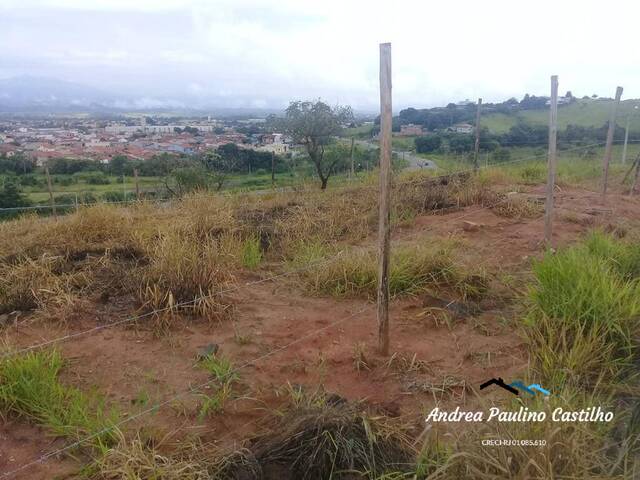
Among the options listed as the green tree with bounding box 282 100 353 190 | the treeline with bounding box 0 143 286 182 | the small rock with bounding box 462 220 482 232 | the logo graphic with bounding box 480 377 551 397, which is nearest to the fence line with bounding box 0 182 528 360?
the small rock with bounding box 462 220 482 232

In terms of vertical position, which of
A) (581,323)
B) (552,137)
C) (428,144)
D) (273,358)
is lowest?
(273,358)

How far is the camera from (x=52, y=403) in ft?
9.18

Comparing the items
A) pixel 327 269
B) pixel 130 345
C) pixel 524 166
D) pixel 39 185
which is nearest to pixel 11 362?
pixel 130 345

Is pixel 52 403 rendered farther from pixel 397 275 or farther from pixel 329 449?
pixel 397 275

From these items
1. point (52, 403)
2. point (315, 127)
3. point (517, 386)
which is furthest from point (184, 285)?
point (315, 127)

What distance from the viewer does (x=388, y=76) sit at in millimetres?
2910

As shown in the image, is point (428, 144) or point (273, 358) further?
point (428, 144)

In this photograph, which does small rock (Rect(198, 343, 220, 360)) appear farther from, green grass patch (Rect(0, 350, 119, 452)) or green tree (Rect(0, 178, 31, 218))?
green tree (Rect(0, 178, 31, 218))

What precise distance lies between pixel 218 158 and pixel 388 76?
1255 centimetres

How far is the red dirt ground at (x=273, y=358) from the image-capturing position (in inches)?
107

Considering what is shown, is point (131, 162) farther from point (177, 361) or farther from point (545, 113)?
point (545, 113)

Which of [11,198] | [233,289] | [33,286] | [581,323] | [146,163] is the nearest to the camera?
[581,323]

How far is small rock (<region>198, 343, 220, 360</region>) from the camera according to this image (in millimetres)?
3395

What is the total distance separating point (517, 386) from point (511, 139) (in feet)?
49.8
